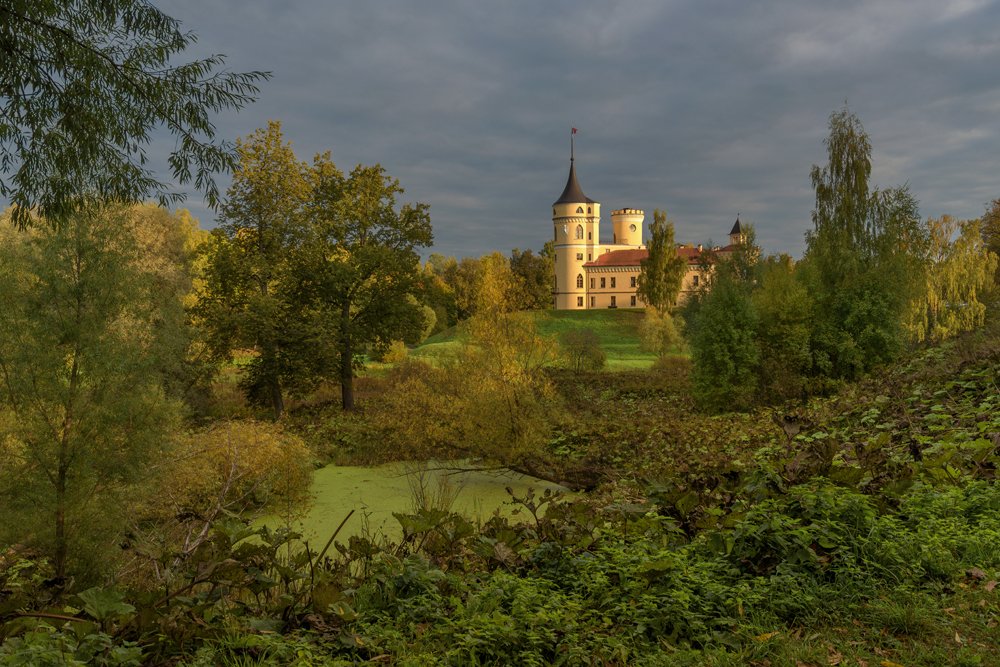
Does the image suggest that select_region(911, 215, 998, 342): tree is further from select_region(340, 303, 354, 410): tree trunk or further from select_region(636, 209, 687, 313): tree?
select_region(340, 303, 354, 410): tree trunk

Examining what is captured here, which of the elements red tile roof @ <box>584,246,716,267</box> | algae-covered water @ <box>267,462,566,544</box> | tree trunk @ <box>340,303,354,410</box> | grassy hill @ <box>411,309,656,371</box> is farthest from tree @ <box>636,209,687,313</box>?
algae-covered water @ <box>267,462,566,544</box>

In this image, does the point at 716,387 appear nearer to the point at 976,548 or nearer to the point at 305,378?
the point at 305,378

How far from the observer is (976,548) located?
409 cm

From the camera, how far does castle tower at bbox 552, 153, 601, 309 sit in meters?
77.4

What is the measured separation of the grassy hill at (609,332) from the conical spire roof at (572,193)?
58.7 feet

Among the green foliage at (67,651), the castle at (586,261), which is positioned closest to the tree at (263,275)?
the green foliage at (67,651)

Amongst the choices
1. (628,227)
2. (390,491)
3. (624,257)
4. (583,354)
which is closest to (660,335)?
(583,354)

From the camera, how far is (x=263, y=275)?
2080cm

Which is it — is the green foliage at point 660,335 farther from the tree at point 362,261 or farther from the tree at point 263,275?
the tree at point 263,275

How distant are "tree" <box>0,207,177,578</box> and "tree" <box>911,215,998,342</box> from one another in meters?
31.5

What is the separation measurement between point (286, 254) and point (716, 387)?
1388cm

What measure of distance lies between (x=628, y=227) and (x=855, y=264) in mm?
66107

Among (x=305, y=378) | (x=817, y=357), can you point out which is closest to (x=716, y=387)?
(x=817, y=357)

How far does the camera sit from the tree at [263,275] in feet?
66.2
